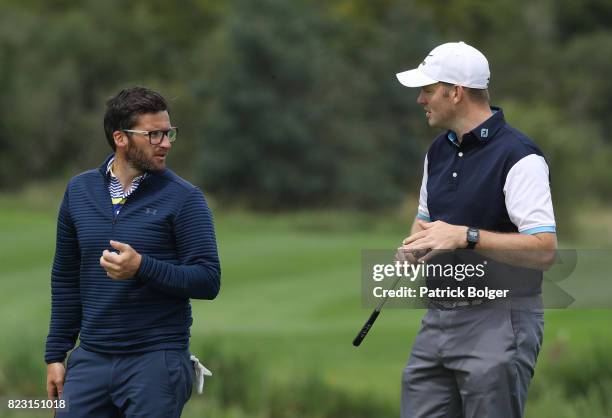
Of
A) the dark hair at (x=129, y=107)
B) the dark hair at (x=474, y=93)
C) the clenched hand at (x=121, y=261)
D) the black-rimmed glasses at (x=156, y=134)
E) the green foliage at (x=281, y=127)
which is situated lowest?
the clenched hand at (x=121, y=261)

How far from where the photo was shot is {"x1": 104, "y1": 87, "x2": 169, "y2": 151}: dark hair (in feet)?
11.9

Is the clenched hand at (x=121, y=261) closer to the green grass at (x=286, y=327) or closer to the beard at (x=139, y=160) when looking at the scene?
the beard at (x=139, y=160)

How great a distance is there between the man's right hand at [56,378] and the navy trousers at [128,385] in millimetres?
135

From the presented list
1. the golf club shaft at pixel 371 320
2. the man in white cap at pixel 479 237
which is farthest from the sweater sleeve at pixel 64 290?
the man in white cap at pixel 479 237

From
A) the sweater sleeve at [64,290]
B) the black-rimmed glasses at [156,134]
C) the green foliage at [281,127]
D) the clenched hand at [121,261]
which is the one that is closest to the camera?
the clenched hand at [121,261]

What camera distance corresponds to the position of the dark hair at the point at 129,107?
3.63 m

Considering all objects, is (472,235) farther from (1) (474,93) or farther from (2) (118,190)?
(2) (118,190)

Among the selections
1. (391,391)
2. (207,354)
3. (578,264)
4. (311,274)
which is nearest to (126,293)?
(578,264)

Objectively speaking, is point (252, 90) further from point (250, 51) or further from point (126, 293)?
point (126, 293)

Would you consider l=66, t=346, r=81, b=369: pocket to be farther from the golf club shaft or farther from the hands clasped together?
the hands clasped together

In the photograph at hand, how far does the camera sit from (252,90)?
39688 mm

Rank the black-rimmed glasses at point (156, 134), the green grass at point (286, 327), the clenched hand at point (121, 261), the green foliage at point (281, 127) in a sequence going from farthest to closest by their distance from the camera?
the green foliage at point (281, 127) < the green grass at point (286, 327) < the black-rimmed glasses at point (156, 134) < the clenched hand at point (121, 261)

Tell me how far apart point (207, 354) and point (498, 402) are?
418cm

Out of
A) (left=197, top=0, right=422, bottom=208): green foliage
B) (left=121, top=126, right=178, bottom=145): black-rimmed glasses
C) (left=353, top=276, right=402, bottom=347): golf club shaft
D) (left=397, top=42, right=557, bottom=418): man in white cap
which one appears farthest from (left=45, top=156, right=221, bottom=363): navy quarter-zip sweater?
(left=197, top=0, right=422, bottom=208): green foliage
